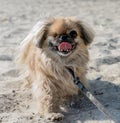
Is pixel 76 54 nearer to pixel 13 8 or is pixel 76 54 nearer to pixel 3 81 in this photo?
pixel 3 81

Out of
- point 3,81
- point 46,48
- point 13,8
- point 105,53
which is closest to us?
point 46,48

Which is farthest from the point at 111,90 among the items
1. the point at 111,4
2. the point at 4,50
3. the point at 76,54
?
the point at 111,4

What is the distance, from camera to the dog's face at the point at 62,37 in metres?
3.73

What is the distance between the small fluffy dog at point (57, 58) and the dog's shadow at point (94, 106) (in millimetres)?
101

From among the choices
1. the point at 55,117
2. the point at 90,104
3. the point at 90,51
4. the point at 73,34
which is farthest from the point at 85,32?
the point at 90,51

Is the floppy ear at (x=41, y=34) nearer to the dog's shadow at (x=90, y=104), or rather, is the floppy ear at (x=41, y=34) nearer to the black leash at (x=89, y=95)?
the black leash at (x=89, y=95)

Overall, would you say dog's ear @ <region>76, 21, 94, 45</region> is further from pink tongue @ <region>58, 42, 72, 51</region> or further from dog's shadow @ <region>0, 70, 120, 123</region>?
dog's shadow @ <region>0, 70, 120, 123</region>

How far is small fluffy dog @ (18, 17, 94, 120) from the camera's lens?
12.3ft

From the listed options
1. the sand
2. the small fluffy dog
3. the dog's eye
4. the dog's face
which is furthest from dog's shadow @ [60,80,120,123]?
the dog's eye

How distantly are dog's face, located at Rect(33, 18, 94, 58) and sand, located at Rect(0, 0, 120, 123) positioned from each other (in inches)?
20.9

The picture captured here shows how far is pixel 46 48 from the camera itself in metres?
3.86

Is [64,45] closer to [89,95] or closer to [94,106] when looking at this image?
[89,95]

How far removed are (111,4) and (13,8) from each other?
1856mm

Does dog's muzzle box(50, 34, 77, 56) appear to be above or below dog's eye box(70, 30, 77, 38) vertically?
below
